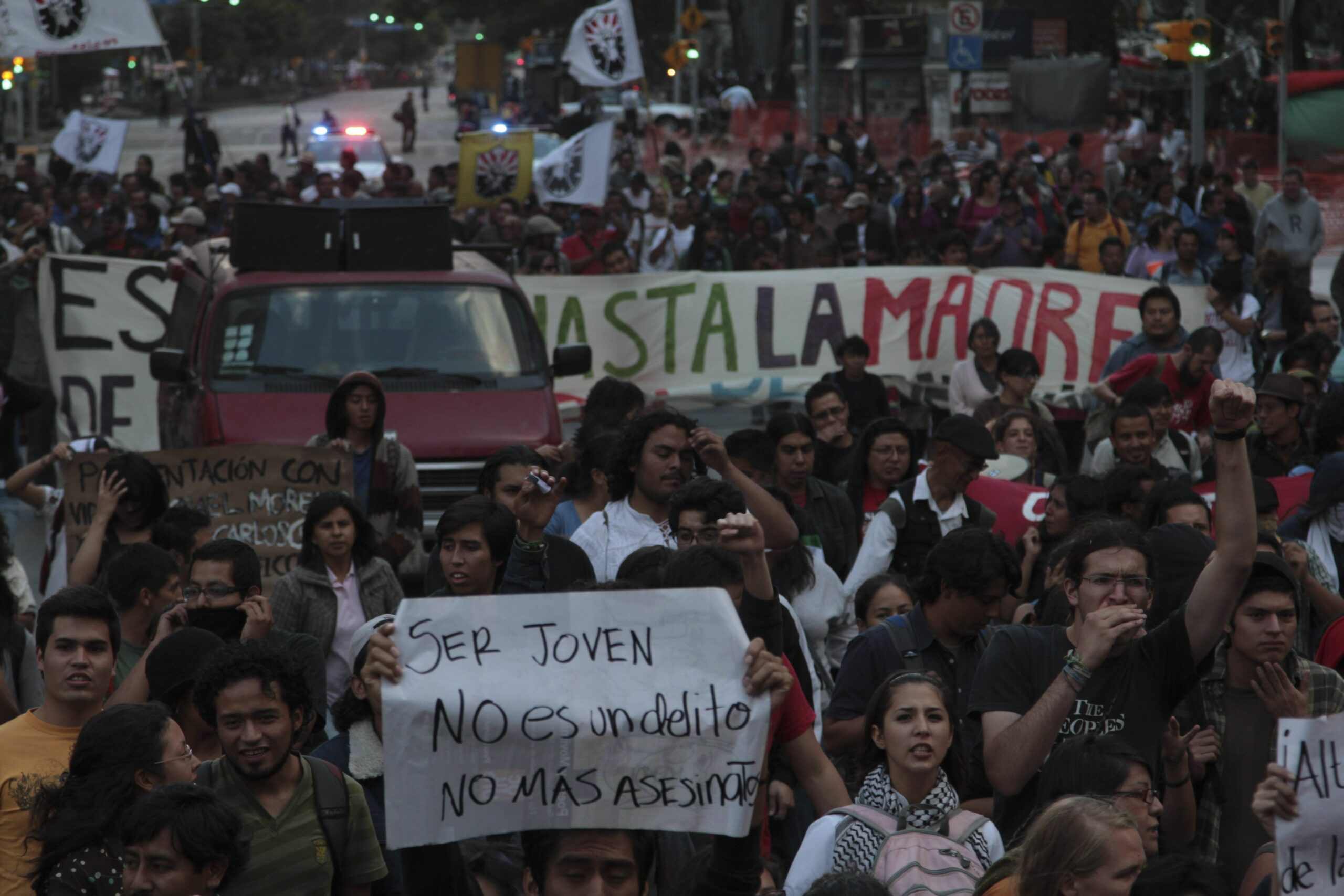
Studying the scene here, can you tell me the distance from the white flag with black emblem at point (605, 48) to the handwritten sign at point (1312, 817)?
56.2ft

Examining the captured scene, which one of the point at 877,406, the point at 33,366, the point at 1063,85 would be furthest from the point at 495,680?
the point at 1063,85

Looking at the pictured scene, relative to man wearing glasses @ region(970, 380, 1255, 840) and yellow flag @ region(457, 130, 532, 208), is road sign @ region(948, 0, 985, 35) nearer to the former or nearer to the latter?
yellow flag @ region(457, 130, 532, 208)

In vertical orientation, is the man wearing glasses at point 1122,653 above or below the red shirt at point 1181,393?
above

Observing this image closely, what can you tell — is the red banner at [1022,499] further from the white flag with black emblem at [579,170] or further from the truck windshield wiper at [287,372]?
the white flag with black emblem at [579,170]

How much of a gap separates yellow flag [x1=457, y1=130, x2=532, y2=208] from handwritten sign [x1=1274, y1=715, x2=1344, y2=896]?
629 inches

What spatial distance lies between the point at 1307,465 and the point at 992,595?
11.2 ft

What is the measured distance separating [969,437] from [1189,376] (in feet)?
10.3

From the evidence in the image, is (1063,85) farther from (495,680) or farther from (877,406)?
(495,680)

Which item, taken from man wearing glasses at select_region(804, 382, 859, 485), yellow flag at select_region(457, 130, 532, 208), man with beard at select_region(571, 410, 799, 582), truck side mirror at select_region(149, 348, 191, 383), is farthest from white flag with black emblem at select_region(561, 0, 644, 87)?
man with beard at select_region(571, 410, 799, 582)

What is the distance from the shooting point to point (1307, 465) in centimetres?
782

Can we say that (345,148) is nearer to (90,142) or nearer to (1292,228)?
(90,142)

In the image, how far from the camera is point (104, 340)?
44.3ft

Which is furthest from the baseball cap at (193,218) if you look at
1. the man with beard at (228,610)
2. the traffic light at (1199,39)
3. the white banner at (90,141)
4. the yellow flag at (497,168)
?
the man with beard at (228,610)

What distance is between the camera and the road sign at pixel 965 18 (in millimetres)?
39688
